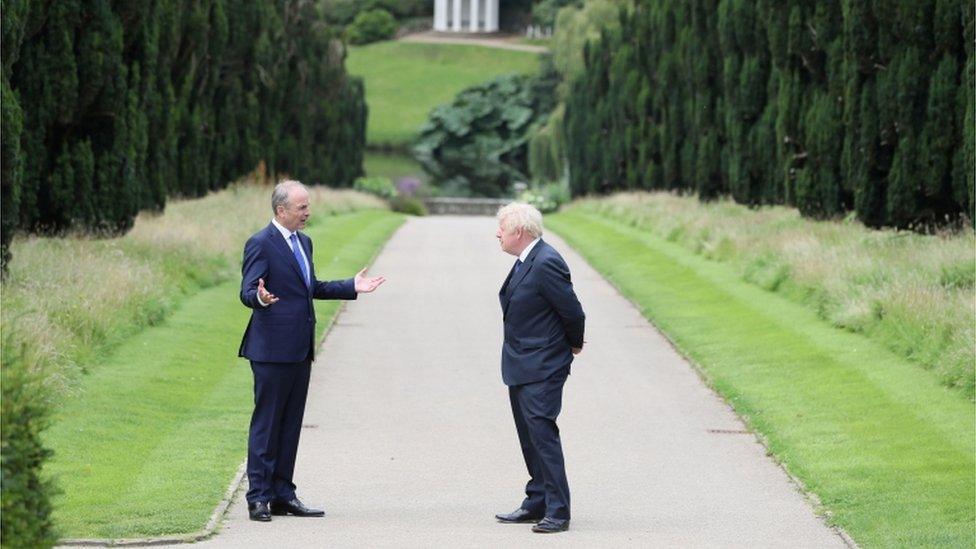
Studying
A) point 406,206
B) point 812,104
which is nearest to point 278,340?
point 812,104

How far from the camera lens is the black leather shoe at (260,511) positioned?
31.0 feet

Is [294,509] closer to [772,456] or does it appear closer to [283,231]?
[283,231]

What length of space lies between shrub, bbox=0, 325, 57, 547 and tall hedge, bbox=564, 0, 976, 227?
47.7 ft

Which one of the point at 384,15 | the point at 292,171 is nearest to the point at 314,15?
the point at 292,171

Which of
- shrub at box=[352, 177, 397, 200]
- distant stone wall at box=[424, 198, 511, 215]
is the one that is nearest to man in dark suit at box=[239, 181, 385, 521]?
shrub at box=[352, 177, 397, 200]

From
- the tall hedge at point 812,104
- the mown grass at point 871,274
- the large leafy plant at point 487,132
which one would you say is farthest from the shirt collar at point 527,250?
the large leafy plant at point 487,132

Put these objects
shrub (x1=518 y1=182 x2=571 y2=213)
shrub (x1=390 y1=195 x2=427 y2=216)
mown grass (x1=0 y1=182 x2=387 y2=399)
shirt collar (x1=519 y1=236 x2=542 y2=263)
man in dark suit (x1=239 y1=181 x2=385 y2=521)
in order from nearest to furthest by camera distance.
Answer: shirt collar (x1=519 y1=236 x2=542 y2=263) → man in dark suit (x1=239 y1=181 x2=385 y2=521) → mown grass (x1=0 y1=182 x2=387 y2=399) → shrub (x1=518 y1=182 x2=571 y2=213) → shrub (x1=390 y1=195 x2=427 y2=216)

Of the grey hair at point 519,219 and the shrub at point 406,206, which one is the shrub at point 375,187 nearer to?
the shrub at point 406,206

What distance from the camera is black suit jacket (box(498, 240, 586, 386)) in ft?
30.8

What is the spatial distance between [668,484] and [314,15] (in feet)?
139

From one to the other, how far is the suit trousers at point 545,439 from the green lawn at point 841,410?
164 cm

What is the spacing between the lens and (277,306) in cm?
964

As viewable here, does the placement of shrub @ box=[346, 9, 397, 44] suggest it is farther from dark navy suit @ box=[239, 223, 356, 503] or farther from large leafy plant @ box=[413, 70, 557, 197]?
dark navy suit @ box=[239, 223, 356, 503]

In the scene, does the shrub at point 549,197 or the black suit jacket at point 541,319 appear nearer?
the black suit jacket at point 541,319
